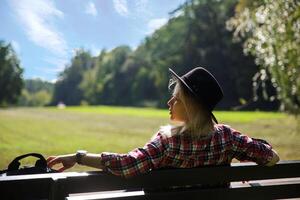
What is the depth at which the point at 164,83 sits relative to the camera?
60.9 m

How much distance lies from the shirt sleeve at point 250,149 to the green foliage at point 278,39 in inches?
252

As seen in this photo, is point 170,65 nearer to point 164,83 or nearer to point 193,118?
point 164,83

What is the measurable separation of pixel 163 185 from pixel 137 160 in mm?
152

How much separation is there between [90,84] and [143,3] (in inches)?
2894

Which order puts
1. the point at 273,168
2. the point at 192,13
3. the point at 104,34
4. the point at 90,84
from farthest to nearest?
the point at 90,84 < the point at 192,13 < the point at 104,34 < the point at 273,168

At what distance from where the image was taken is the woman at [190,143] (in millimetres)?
2049

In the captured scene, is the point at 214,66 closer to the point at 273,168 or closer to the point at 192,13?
the point at 192,13

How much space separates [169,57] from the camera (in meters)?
60.3

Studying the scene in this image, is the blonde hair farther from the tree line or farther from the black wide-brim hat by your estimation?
the tree line

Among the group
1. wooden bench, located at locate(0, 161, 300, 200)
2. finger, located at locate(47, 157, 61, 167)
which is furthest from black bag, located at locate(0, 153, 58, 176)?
wooden bench, located at locate(0, 161, 300, 200)

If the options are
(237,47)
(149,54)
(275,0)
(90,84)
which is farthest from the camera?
(90,84)

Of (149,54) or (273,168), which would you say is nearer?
(273,168)

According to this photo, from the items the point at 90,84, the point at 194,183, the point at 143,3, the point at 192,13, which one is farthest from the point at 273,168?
the point at 90,84

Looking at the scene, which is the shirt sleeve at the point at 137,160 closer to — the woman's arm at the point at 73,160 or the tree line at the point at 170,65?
the woman's arm at the point at 73,160
